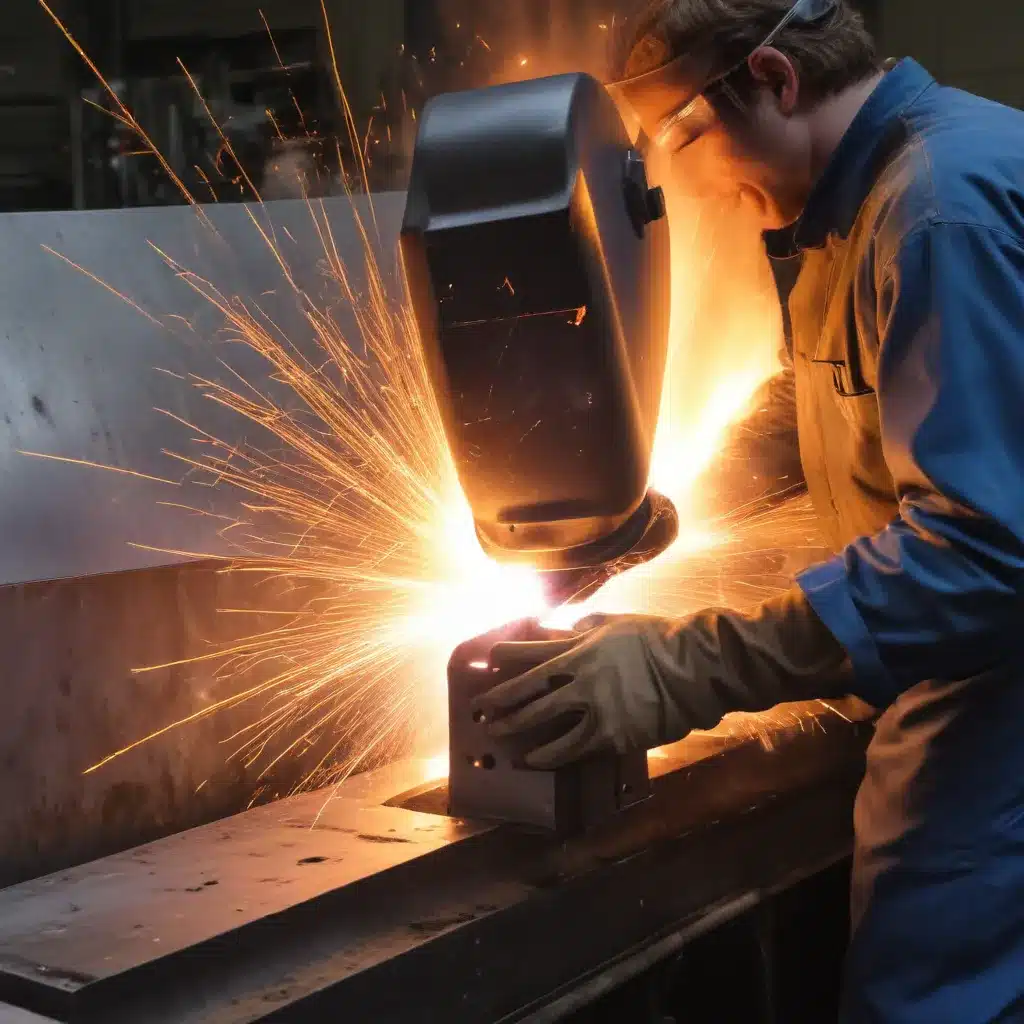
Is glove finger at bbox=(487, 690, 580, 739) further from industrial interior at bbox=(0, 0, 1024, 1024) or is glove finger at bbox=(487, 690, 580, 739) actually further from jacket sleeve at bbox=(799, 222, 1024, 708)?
jacket sleeve at bbox=(799, 222, 1024, 708)

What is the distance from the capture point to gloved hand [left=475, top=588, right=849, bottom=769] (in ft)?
4.26

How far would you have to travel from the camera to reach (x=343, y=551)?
2146mm

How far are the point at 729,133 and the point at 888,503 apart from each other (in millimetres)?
492

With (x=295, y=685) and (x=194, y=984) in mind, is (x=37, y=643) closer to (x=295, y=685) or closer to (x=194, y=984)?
(x=295, y=685)

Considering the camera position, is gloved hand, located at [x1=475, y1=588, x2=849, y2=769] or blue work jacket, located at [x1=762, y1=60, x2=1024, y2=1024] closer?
blue work jacket, located at [x1=762, y1=60, x2=1024, y2=1024]

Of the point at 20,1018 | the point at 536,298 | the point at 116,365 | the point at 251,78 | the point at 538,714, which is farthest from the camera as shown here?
the point at 251,78

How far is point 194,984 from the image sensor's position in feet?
3.37

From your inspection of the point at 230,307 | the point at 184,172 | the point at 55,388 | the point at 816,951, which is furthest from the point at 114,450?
the point at 816,951

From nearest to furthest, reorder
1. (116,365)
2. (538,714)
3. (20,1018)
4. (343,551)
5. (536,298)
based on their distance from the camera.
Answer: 1. (20,1018)
2. (536,298)
3. (538,714)
4. (116,365)
5. (343,551)

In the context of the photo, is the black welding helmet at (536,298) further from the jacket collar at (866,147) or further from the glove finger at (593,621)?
the jacket collar at (866,147)

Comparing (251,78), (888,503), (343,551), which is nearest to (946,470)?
(888,503)

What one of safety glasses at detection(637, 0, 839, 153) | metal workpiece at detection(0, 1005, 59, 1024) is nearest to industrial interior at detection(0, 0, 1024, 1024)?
metal workpiece at detection(0, 1005, 59, 1024)

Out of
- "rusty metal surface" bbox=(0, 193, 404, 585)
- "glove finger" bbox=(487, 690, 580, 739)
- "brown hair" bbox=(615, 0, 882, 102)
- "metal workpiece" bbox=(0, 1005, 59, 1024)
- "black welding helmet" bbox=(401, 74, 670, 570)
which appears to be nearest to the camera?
"metal workpiece" bbox=(0, 1005, 59, 1024)

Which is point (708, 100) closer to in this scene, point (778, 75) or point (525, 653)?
point (778, 75)
